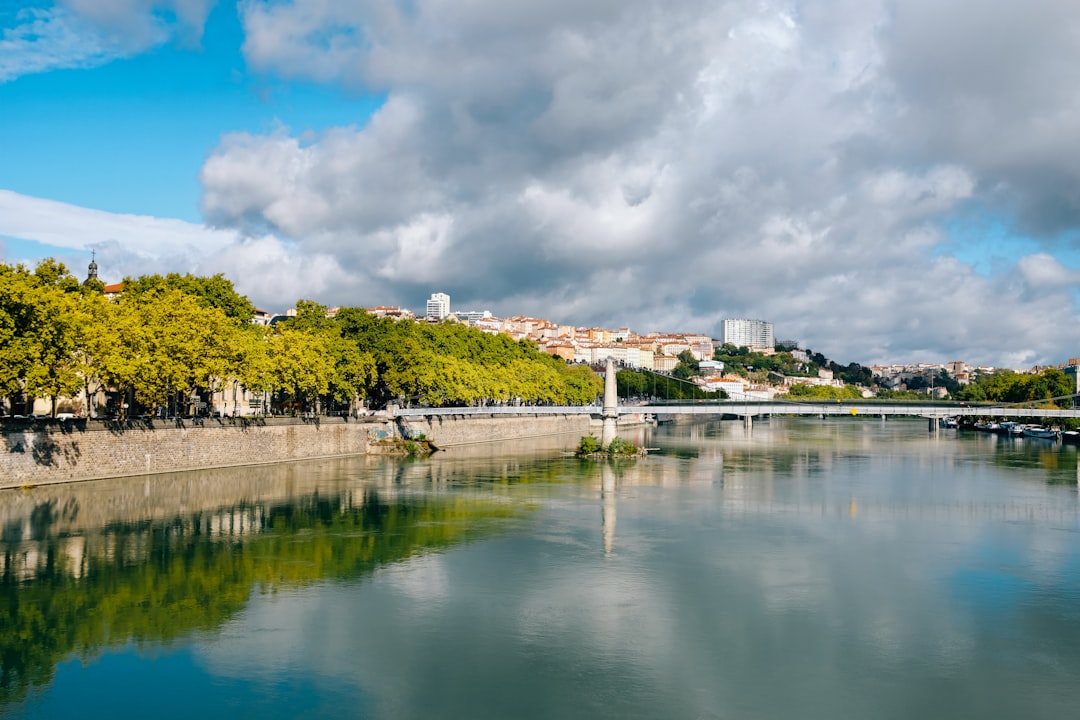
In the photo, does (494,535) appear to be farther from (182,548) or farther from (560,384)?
(560,384)

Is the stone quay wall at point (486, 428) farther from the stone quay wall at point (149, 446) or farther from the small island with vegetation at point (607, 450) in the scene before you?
the small island with vegetation at point (607, 450)

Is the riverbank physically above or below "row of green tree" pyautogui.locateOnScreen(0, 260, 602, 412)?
below

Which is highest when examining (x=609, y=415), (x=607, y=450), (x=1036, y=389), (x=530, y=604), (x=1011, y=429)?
(x=1036, y=389)

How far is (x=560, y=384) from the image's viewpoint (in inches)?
2808

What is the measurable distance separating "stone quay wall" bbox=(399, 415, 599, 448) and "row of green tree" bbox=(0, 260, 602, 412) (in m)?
1.42

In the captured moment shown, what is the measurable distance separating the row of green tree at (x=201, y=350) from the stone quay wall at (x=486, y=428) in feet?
4.66

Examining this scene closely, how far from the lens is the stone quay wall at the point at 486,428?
50.0 meters

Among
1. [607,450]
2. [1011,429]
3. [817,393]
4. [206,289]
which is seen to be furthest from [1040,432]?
[817,393]

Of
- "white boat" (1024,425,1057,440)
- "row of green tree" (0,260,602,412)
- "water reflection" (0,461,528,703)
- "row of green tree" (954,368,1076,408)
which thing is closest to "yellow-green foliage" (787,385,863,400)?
"row of green tree" (954,368,1076,408)

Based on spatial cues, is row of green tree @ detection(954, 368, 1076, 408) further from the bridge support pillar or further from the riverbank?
the riverbank

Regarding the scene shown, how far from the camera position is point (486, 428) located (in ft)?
186

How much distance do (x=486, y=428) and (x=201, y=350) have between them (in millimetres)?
26117

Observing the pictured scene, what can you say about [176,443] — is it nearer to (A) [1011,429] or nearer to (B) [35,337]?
(B) [35,337]

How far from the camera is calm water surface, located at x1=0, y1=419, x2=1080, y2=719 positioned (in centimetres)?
1227
